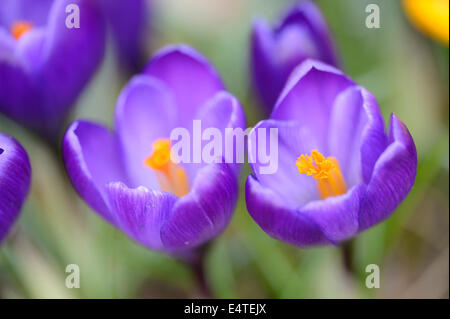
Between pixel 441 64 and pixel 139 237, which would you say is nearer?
pixel 139 237

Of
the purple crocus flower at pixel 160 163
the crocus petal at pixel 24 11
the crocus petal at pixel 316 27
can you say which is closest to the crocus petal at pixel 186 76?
the purple crocus flower at pixel 160 163

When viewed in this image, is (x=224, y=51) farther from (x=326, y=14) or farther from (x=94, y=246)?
(x=94, y=246)

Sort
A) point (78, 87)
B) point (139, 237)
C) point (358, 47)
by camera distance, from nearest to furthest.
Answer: point (139, 237) → point (78, 87) → point (358, 47)

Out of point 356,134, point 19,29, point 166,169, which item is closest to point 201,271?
point 166,169

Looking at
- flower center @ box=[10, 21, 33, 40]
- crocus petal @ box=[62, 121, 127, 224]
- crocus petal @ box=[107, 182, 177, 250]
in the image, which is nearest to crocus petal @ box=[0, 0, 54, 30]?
flower center @ box=[10, 21, 33, 40]

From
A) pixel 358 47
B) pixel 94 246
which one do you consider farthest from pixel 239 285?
pixel 358 47
